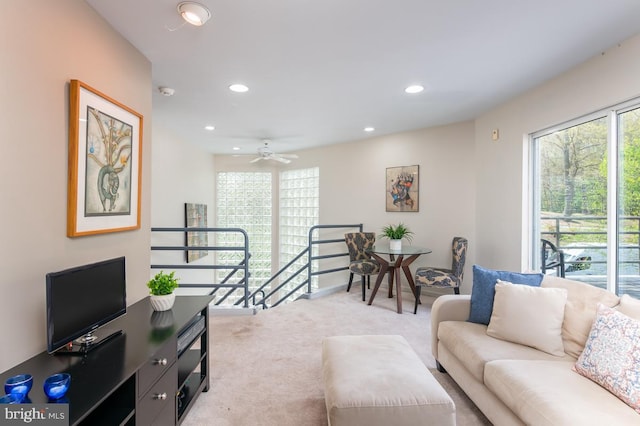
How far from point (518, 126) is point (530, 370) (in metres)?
2.63

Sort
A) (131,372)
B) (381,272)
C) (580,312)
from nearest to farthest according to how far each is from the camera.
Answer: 1. (131,372)
2. (580,312)
3. (381,272)

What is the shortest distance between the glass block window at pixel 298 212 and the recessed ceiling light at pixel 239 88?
305 centimetres

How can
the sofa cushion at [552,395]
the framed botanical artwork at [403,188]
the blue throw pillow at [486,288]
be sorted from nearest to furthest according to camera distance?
the sofa cushion at [552,395]
the blue throw pillow at [486,288]
the framed botanical artwork at [403,188]

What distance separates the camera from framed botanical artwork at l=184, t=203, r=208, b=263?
5.11 meters

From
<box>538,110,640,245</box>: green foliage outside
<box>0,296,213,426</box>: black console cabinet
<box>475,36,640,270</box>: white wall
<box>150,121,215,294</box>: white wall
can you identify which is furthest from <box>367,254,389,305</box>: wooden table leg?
<box>150,121,215,294</box>: white wall

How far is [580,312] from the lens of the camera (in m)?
1.94

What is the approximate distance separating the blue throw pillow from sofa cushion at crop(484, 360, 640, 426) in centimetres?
53

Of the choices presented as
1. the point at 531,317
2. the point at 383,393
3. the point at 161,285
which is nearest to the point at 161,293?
the point at 161,285

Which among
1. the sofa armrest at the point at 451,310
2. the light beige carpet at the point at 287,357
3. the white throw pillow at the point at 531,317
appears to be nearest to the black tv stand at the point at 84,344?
the light beige carpet at the point at 287,357

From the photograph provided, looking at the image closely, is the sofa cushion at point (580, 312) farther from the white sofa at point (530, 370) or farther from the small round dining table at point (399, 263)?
the small round dining table at point (399, 263)

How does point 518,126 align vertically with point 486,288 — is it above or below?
above

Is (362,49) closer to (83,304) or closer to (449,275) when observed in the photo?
(83,304)

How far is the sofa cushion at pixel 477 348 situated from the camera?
1880 mm

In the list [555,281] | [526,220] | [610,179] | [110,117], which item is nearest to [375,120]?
[526,220]
